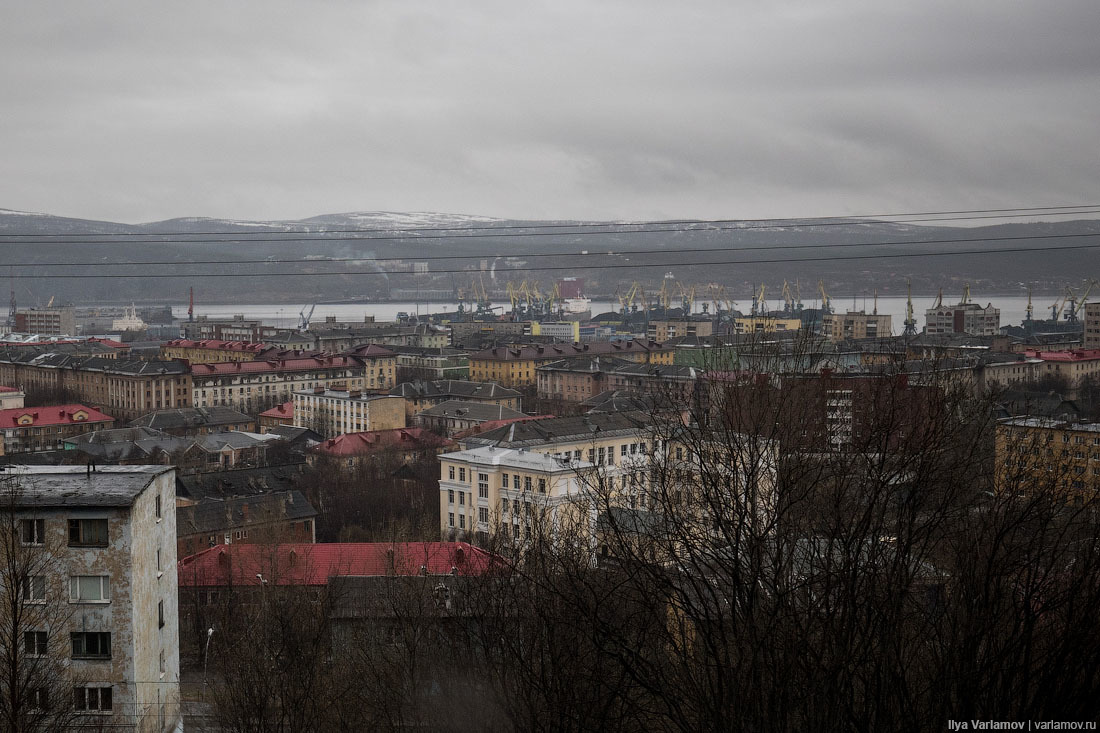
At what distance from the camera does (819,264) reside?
252 ft

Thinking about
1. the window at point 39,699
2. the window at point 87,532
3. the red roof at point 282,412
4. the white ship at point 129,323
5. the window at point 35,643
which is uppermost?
the window at point 87,532

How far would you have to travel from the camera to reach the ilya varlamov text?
6.91 ft

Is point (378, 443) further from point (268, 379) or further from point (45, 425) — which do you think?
point (268, 379)

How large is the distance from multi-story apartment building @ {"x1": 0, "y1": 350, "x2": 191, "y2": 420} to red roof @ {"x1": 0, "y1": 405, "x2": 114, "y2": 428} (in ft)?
7.37

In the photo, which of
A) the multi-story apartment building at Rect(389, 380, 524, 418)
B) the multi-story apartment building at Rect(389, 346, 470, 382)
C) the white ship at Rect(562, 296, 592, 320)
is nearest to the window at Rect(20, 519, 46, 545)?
the multi-story apartment building at Rect(389, 380, 524, 418)

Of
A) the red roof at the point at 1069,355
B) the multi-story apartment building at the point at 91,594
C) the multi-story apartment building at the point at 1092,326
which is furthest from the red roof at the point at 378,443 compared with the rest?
the multi-story apartment building at the point at 1092,326

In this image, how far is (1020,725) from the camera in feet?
7.02

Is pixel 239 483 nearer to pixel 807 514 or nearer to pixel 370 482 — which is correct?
pixel 370 482

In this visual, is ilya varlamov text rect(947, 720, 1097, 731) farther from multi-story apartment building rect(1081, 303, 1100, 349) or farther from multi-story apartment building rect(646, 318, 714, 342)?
multi-story apartment building rect(646, 318, 714, 342)

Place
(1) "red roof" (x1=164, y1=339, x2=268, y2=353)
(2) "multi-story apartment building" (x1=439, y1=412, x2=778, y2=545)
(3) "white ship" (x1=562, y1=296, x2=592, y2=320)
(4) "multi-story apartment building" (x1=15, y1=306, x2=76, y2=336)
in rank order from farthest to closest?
1. (3) "white ship" (x1=562, y1=296, x2=592, y2=320)
2. (4) "multi-story apartment building" (x1=15, y1=306, x2=76, y2=336)
3. (1) "red roof" (x1=164, y1=339, x2=268, y2=353)
4. (2) "multi-story apartment building" (x1=439, y1=412, x2=778, y2=545)

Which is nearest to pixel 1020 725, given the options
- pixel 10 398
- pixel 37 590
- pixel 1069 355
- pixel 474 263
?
pixel 37 590

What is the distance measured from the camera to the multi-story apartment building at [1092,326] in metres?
28.5

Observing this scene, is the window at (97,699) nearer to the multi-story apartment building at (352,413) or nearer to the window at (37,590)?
the window at (37,590)

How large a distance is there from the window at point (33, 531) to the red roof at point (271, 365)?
18922 millimetres
